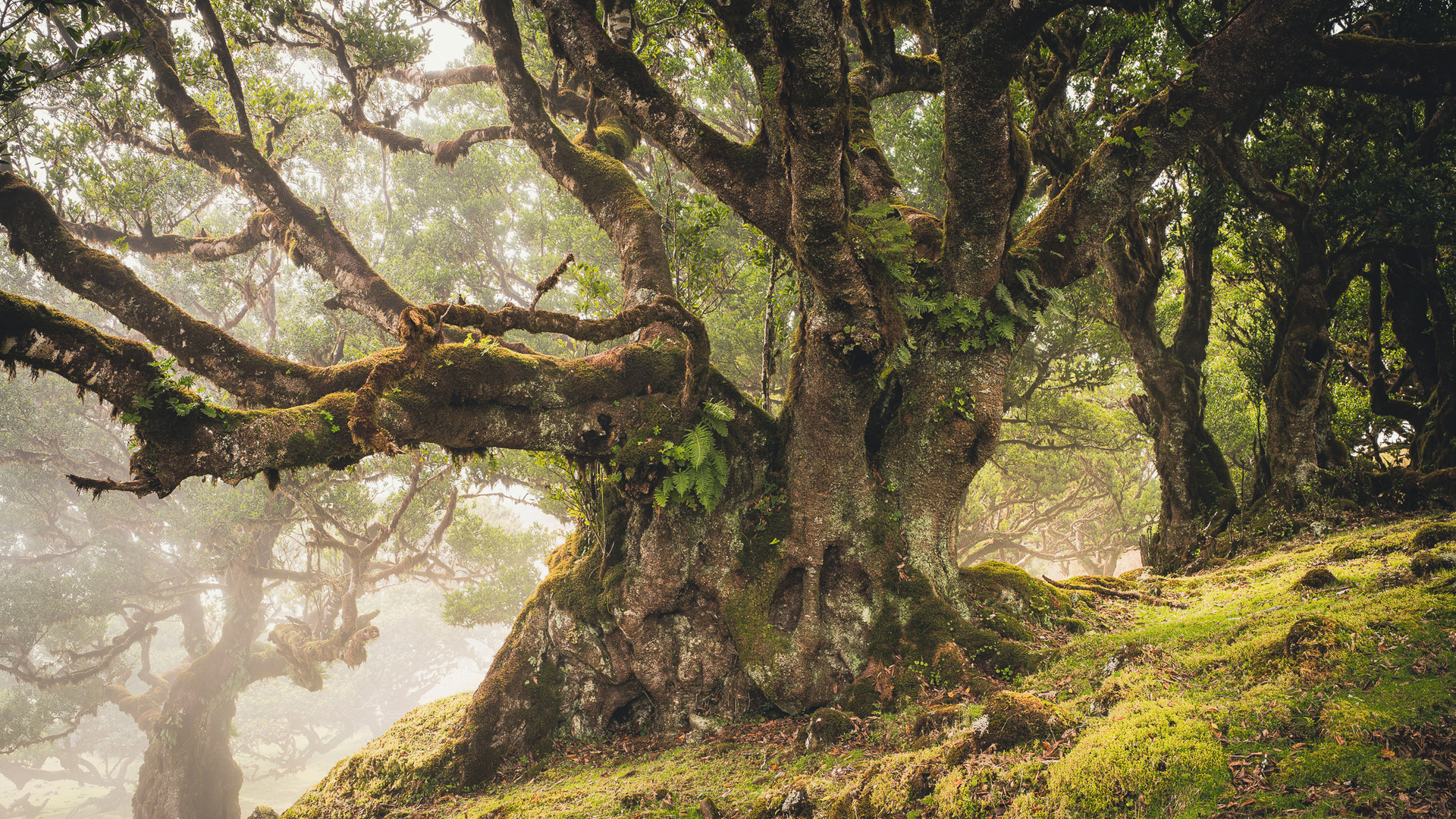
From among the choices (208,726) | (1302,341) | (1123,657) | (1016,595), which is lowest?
(1123,657)

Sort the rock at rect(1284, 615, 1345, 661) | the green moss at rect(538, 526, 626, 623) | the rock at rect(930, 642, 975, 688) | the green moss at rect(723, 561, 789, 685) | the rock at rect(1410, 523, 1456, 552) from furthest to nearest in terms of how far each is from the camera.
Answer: the green moss at rect(538, 526, 626, 623) → the green moss at rect(723, 561, 789, 685) → the rock at rect(930, 642, 975, 688) → the rock at rect(1410, 523, 1456, 552) → the rock at rect(1284, 615, 1345, 661)

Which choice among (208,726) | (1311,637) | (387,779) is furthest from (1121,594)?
(208,726)

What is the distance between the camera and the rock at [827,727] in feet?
16.3

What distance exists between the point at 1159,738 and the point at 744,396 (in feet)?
16.5

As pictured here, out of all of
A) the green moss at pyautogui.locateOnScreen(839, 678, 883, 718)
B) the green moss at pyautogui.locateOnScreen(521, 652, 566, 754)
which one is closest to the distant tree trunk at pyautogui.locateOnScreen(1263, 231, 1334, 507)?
the green moss at pyautogui.locateOnScreen(839, 678, 883, 718)

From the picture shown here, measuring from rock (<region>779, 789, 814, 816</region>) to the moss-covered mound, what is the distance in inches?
175

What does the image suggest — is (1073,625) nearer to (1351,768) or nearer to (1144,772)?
(1144,772)

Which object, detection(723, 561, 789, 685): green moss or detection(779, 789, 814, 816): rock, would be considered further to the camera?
detection(723, 561, 789, 685): green moss

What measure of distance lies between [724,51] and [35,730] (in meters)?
31.3

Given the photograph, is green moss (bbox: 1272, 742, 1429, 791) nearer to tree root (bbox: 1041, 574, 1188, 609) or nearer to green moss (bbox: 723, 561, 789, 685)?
green moss (bbox: 723, 561, 789, 685)

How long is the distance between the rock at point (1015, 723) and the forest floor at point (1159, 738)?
14mm

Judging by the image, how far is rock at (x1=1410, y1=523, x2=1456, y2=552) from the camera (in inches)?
191

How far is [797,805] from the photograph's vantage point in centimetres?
370

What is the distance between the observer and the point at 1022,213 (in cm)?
1082
